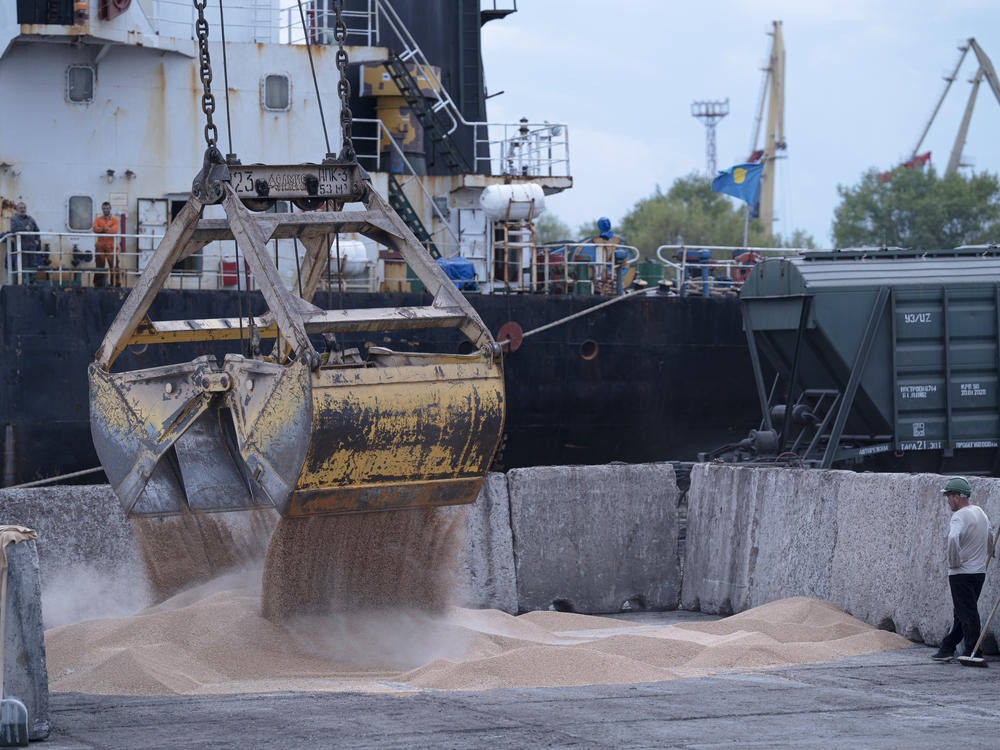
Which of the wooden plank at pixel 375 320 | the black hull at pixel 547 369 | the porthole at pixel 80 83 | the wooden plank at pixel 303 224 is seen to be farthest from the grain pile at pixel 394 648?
the porthole at pixel 80 83

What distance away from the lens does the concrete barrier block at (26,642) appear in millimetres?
7336

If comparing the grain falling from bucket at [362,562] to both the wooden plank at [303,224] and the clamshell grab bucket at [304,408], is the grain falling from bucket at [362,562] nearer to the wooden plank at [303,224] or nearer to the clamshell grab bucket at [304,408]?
the clamshell grab bucket at [304,408]

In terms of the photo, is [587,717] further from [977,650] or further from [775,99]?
[775,99]

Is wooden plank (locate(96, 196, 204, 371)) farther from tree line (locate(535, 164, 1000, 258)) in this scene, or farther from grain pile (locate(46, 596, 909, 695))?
tree line (locate(535, 164, 1000, 258))

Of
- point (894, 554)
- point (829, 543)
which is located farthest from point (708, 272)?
point (894, 554)

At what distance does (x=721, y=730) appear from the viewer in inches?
291

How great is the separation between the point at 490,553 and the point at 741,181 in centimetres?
1451

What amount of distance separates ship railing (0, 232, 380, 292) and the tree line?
6029cm

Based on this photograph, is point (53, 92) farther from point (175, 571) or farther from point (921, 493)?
point (921, 493)

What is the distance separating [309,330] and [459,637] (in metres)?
2.77

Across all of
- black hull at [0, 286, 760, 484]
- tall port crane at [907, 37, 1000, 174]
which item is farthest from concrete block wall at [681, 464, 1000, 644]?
tall port crane at [907, 37, 1000, 174]

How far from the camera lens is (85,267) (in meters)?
19.4

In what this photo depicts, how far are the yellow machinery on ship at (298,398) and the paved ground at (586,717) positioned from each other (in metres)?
1.56

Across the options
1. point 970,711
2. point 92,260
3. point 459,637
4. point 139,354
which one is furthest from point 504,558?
point 92,260
